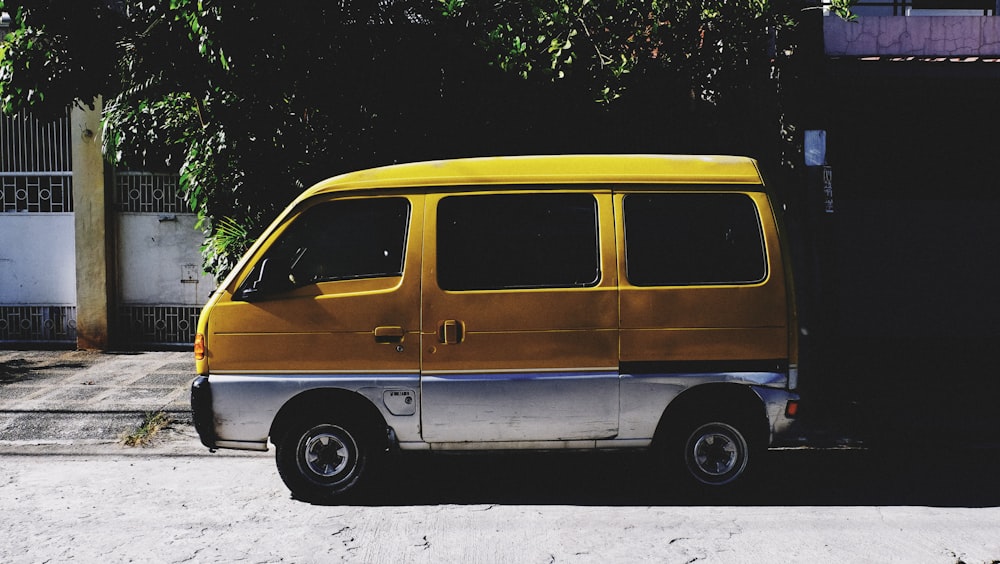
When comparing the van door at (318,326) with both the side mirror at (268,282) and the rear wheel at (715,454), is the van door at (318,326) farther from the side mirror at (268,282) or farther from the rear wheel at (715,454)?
the rear wheel at (715,454)

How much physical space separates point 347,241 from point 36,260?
8182mm

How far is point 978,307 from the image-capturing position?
10.2 metres

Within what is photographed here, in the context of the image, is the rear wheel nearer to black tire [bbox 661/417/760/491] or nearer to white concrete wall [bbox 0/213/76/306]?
black tire [bbox 661/417/760/491]

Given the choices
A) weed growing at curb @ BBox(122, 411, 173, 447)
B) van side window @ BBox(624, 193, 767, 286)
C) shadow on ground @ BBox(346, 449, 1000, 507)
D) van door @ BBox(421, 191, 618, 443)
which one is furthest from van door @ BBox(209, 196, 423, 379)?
weed growing at curb @ BBox(122, 411, 173, 447)

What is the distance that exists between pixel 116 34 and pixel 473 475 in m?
4.74

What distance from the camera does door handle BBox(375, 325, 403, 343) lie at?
5504mm

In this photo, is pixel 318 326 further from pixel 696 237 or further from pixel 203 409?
pixel 696 237

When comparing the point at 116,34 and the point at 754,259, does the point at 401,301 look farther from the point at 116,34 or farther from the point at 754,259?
the point at 116,34

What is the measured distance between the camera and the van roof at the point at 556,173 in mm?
5621

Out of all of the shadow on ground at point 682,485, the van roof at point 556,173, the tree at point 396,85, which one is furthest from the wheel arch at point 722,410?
the tree at point 396,85

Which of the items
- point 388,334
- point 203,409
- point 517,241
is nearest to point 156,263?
point 203,409

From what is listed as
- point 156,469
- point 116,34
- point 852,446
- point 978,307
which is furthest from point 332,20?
point 978,307

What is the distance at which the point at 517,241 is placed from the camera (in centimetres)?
558

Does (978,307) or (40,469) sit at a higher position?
(978,307)
